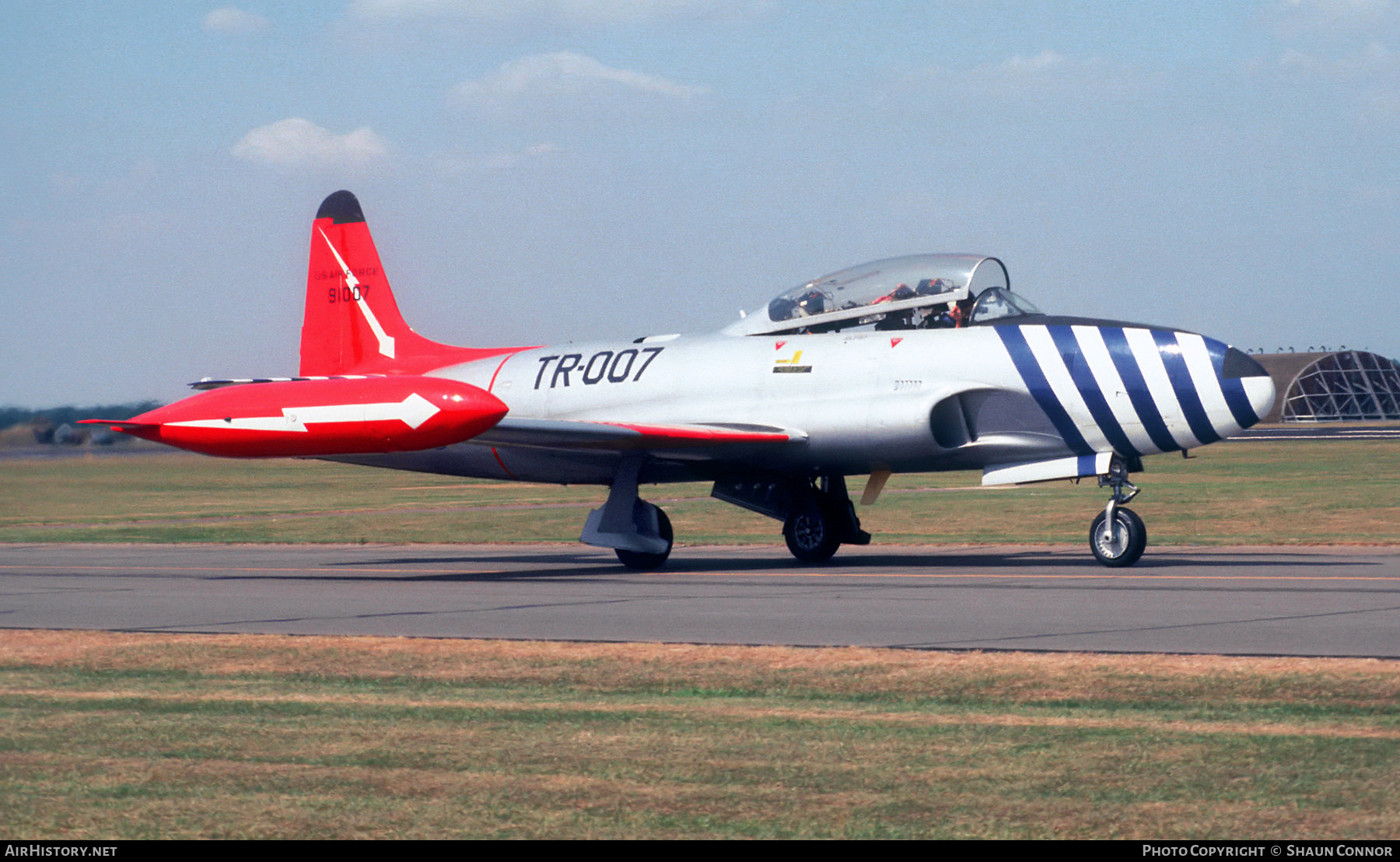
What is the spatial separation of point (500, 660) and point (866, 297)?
9.64 m

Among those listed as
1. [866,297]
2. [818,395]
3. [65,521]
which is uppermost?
[866,297]

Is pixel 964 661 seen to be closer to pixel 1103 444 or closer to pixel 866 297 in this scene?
pixel 1103 444

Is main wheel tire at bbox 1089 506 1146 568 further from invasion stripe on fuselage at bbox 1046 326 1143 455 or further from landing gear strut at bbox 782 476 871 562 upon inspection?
landing gear strut at bbox 782 476 871 562

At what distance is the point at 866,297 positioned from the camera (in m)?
18.7

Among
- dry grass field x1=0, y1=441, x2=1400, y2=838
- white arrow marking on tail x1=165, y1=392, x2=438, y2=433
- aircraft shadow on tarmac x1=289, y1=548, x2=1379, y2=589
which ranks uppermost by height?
white arrow marking on tail x1=165, y1=392, x2=438, y2=433

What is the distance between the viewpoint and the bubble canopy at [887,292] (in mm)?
18281

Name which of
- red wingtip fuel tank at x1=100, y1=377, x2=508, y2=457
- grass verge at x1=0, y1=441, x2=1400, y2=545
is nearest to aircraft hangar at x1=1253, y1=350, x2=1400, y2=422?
grass verge at x1=0, y1=441, x2=1400, y2=545

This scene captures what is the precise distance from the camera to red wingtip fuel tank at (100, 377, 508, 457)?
1590cm

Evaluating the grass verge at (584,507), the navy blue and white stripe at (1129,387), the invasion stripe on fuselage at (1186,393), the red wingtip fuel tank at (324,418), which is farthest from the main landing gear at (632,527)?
the grass verge at (584,507)

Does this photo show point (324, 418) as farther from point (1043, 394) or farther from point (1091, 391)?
point (1091, 391)

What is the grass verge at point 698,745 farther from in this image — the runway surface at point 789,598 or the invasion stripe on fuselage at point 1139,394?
the invasion stripe on fuselage at point 1139,394

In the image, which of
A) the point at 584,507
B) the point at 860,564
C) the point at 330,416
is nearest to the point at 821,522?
the point at 860,564

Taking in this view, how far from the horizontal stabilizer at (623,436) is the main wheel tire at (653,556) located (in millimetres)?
1036
